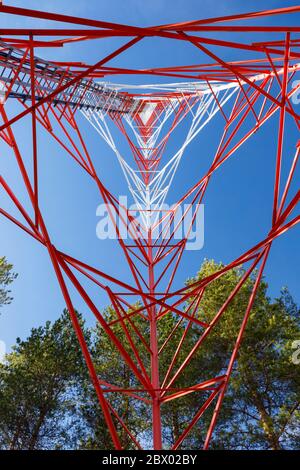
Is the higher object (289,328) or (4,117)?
(289,328)

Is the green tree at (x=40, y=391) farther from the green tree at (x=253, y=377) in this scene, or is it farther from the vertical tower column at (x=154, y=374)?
the vertical tower column at (x=154, y=374)

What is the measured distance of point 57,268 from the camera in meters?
6.60

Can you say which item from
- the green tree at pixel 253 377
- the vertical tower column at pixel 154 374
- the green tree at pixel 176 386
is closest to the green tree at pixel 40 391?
the green tree at pixel 176 386

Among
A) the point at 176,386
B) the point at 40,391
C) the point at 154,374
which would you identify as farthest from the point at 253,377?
the point at 154,374

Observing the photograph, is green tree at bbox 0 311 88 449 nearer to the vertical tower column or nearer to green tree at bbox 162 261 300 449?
green tree at bbox 162 261 300 449

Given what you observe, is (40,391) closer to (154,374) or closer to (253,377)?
(253,377)

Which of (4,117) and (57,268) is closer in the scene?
(57,268)

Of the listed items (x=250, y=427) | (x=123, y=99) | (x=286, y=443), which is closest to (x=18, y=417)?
Result: (x=250, y=427)

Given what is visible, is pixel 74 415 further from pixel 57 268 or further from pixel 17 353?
pixel 57 268

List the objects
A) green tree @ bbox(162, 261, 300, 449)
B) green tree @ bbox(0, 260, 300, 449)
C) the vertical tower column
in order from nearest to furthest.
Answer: the vertical tower column
green tree @ bbox(162, 261, 300, 449)
green tree @ bbox(0, 260, 300, 449)

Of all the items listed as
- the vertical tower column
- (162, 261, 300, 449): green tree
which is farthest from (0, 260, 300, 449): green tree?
the vertical tower column

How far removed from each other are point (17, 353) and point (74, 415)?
5.10m

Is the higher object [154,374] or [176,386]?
[176,386]

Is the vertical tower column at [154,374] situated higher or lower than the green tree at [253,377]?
lower
